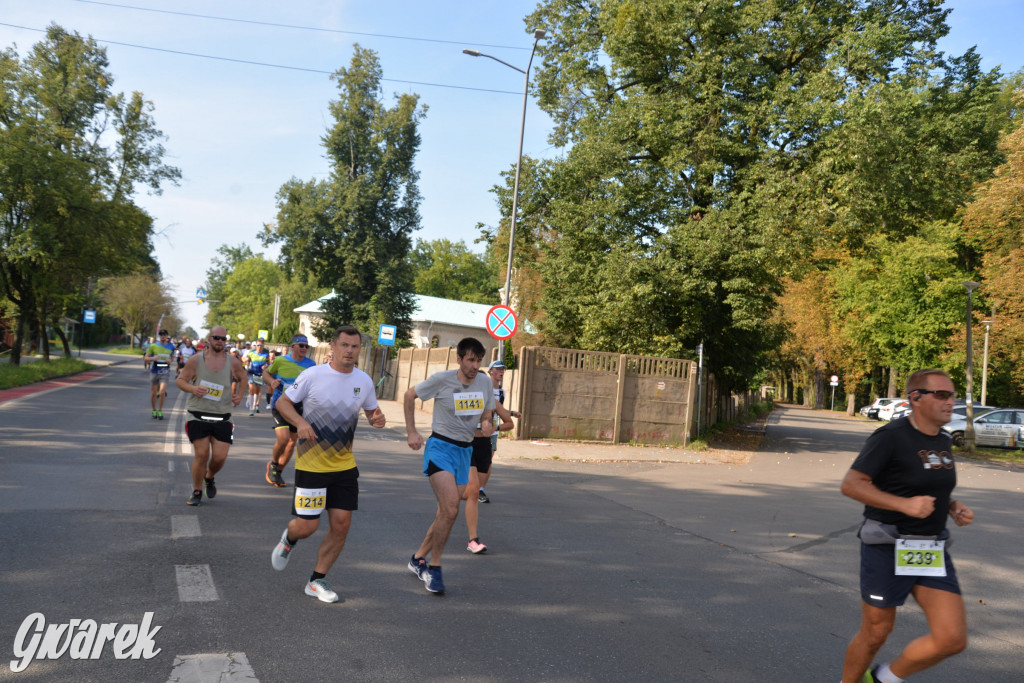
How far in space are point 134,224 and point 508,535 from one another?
29.1 meters

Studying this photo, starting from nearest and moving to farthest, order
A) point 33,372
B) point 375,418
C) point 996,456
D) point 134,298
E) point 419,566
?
point 375,418 → point 419,566 → point 996,456 → point 33,372 → point 134,298

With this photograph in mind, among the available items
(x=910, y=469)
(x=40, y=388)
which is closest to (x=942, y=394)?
(x=910, y=469)

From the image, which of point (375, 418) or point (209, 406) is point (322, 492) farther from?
point (209, 406)

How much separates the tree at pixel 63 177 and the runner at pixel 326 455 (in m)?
26.6

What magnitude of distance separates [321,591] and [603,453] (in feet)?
42.3

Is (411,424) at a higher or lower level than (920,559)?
higher

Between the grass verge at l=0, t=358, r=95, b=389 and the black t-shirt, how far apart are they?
24.2 metres

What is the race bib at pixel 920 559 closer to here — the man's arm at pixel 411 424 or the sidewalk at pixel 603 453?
the man's arm at pixel 411 424

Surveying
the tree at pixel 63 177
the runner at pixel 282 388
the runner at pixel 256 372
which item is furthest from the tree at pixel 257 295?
the runner at pixel 282 388

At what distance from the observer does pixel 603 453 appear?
701 inches

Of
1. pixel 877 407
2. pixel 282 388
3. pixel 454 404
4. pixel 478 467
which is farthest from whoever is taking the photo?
pixel 877 407

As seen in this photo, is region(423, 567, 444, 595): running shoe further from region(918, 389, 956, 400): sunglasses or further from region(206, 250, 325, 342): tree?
region(206, 250, 325, 342): tree

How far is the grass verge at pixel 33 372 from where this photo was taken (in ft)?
78.5

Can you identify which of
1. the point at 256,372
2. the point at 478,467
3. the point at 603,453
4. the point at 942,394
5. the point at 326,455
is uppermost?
the point at 942,394
